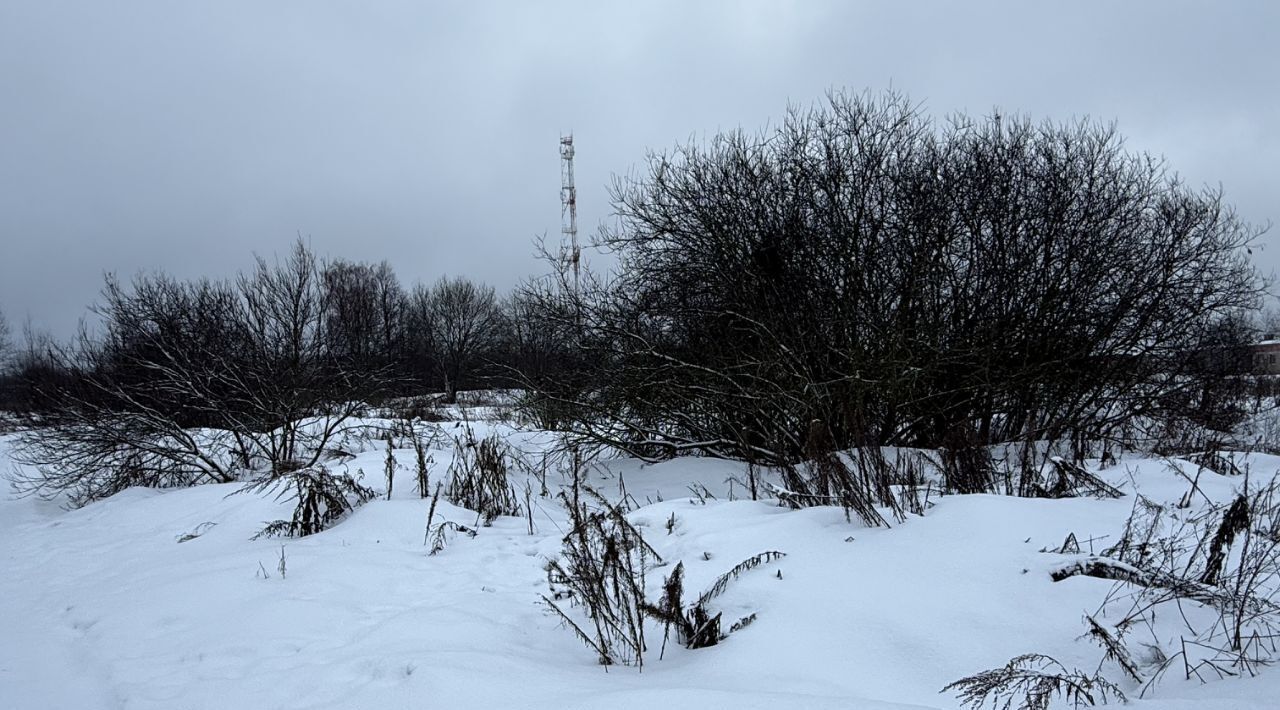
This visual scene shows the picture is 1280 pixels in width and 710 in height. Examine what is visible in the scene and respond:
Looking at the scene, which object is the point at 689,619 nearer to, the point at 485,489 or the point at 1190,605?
the point at 1190,605

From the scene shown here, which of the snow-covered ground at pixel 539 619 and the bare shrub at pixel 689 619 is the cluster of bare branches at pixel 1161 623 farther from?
the bare shrub at pixel 689 619

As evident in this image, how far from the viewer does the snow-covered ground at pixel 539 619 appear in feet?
7.51

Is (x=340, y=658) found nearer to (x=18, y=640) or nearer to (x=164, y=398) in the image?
(x=18, y=640)

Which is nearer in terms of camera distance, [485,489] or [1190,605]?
[1190,605]

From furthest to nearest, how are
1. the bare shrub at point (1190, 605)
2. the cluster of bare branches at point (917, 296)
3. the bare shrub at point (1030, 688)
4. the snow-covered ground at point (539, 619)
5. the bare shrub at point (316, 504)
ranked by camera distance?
1. the cluster of bare branches at point (917, 296)
2. the bare shrub at point (316, 504)
3. the snow-covered ground at point (539, 619)
4. the bare shrub at point (1190, 605)
5. the bare shrub at point (1030, 688)

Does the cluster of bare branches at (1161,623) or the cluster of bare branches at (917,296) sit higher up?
the cluster of bare branches at (917,296)

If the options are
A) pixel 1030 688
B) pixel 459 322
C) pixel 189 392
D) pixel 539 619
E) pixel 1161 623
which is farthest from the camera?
pixel 459 322

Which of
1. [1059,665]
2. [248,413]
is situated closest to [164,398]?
[248,413]

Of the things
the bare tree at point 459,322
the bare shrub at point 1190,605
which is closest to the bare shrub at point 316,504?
the bare shrub at point 1190,605

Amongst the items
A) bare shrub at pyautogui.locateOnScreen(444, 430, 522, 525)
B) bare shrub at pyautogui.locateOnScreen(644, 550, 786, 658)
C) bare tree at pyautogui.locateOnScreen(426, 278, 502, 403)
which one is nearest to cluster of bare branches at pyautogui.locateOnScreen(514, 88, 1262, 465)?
bare shrub at pyautogui.locateOnScreen(444, 430, 522, 525)

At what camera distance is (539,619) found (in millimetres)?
3301

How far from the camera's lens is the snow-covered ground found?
229cm

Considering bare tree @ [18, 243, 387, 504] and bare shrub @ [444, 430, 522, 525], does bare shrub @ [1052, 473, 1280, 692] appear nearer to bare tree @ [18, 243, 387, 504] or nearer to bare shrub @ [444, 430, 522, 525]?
bare shrub @ [444, 430, 522, 525]

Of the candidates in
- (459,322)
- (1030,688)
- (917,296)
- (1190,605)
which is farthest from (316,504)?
(459,322)
